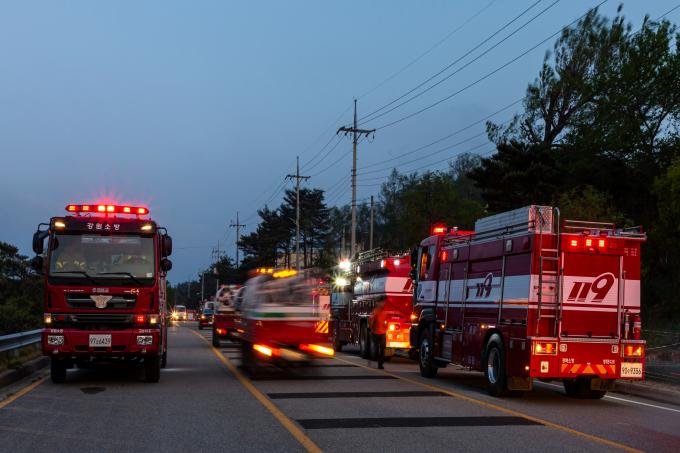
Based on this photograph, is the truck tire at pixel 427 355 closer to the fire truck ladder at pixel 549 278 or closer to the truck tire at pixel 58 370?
the fire truck ladder at pixel 549 278

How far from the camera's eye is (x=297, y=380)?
16.8 m

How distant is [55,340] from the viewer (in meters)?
14.6

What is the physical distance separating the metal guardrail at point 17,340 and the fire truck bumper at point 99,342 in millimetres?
1628

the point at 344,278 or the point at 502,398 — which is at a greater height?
the point at 344,278

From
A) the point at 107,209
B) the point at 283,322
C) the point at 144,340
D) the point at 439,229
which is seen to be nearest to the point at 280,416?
the point at 144,340

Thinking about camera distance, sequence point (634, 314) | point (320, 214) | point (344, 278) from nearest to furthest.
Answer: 1. point (634, 314)
2. point (344, 278)
3. point (320, 214)

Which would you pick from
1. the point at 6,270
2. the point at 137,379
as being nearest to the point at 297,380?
the point at 137,379

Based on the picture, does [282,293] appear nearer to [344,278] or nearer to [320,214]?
[344,278]

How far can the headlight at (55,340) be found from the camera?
1455cm

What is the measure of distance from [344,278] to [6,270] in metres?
34.8

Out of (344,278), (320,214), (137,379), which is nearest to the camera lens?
(137,379)

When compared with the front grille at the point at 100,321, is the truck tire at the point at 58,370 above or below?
below

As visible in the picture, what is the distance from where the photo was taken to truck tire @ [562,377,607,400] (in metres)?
14.1

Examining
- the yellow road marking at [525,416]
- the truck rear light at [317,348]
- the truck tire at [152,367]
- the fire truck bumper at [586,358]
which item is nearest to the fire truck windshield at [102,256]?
the truck tire at [152,367]
